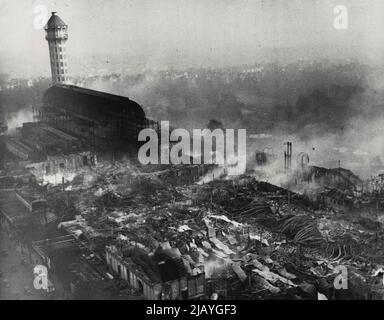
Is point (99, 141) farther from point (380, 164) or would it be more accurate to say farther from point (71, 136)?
point (380, 164)

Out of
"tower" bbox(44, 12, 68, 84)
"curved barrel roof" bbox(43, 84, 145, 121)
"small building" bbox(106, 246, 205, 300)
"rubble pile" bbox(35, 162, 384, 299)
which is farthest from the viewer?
"tower" bbox(44, 12, 68, 84)

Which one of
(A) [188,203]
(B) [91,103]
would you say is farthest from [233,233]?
(B) [91,103]

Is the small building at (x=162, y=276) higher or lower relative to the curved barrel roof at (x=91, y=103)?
lower

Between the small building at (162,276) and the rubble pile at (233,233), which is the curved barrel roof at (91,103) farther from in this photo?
the small building at (162,276)

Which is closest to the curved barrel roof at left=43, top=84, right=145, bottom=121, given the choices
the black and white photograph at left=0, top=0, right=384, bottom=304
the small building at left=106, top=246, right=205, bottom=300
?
the black and white photograph at left=0, top=0, right=384, bottom=304

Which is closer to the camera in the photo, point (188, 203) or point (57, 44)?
point (188, 203)

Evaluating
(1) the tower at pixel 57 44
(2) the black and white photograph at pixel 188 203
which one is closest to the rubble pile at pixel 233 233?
(2) the black and white photograph at pixel 188 203

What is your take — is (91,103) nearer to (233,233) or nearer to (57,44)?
(57,44)

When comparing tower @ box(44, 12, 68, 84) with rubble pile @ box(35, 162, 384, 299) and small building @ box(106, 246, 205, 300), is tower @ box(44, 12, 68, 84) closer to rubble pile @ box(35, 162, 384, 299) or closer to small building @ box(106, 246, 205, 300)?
rubble pile @ box(35, 162, 384, 299)

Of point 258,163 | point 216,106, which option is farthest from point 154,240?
point 216,106
